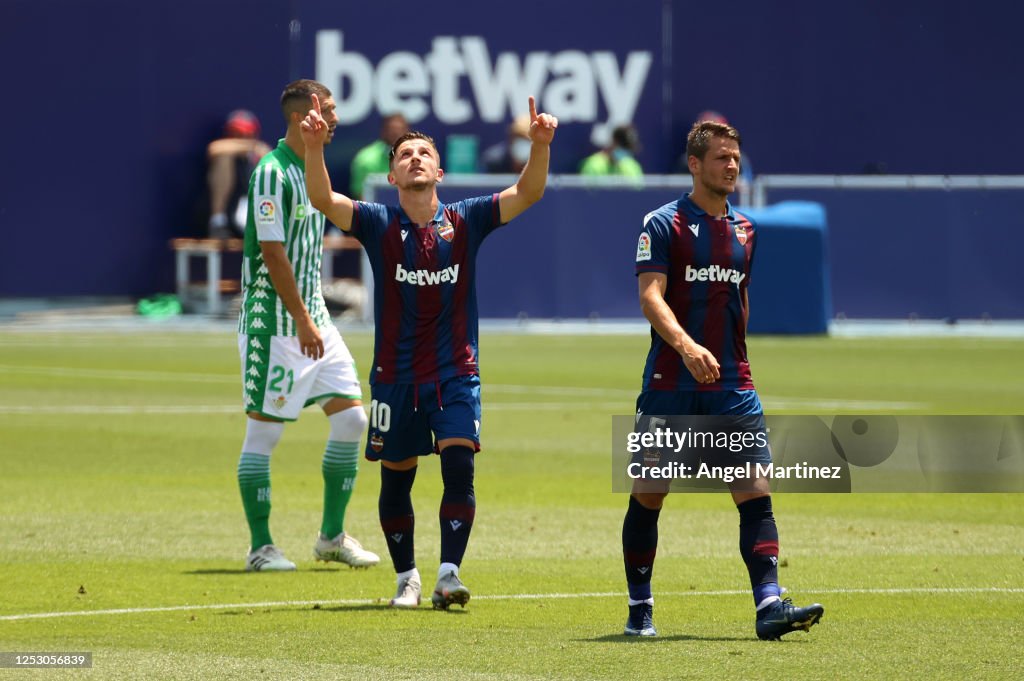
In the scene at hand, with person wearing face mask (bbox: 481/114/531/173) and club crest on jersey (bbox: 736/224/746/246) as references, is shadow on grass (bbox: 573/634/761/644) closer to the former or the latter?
club crest on jersey (bbox: 736/224/746/246)

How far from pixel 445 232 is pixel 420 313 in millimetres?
355

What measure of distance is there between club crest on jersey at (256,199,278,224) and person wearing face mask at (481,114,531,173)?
20.7 meters

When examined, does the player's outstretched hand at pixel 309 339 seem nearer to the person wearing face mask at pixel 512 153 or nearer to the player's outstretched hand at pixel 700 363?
the player's outstretched hand at pixel 700 363

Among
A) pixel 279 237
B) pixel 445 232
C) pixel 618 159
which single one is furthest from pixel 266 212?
pixel 618 159

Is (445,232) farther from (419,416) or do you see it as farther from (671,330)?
(671,330)

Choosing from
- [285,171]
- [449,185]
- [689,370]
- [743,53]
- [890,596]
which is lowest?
[890,596]

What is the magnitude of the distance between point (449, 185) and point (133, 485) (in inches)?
628

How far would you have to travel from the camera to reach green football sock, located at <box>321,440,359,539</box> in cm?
962

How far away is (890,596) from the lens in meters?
8.44

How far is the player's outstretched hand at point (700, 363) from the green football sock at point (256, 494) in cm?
293

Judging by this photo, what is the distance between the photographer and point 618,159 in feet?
101

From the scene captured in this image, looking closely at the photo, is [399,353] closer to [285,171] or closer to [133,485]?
[285,171]

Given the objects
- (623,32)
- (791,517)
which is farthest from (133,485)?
(623,32)

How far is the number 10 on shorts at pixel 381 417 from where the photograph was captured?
8.34 metres
